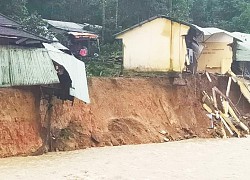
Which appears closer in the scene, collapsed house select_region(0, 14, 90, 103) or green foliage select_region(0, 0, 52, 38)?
collapsed house select_region(0, 14, 90, 103)

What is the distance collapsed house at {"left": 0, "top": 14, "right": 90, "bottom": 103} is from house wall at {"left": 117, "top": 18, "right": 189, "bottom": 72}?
9.15 m

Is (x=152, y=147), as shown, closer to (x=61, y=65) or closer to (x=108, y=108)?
(x=108, y=108)

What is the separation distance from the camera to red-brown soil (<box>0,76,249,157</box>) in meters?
17.2

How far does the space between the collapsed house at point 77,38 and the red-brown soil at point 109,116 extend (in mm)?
8928

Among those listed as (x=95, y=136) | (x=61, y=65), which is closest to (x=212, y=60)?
(x=95, y=136)

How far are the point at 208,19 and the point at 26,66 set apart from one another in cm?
3268

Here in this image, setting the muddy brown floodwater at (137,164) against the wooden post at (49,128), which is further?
the wooden post at (49,128)

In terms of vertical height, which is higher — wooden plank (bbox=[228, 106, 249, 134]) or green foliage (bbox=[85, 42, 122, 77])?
green foliage (bbox=[85, 42, 122, 77])

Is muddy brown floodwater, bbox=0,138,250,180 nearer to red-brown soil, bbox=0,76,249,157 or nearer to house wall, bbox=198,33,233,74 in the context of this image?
red-brown soil, bbox=0,76,249,157

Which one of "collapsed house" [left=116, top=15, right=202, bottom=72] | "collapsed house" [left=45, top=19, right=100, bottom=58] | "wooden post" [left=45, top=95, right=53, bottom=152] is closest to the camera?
"wooden post" [left=45, top=95, right=53, bottom=152]

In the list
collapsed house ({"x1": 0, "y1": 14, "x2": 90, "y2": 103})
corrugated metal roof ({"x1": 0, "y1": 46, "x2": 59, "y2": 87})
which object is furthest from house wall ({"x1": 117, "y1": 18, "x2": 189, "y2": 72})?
corrugated metal roof ({"x1": 0, "y1": 46, "x2": 59, "y2": 87})

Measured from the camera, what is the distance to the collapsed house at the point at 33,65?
16438 mm

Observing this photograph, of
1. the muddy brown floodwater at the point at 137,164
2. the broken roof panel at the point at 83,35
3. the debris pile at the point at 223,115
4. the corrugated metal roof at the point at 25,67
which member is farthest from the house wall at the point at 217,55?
the corrugated metal roof at the point at 25,67

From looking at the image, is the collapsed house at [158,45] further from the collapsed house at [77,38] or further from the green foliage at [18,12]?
the collapsed house at [77,38]
